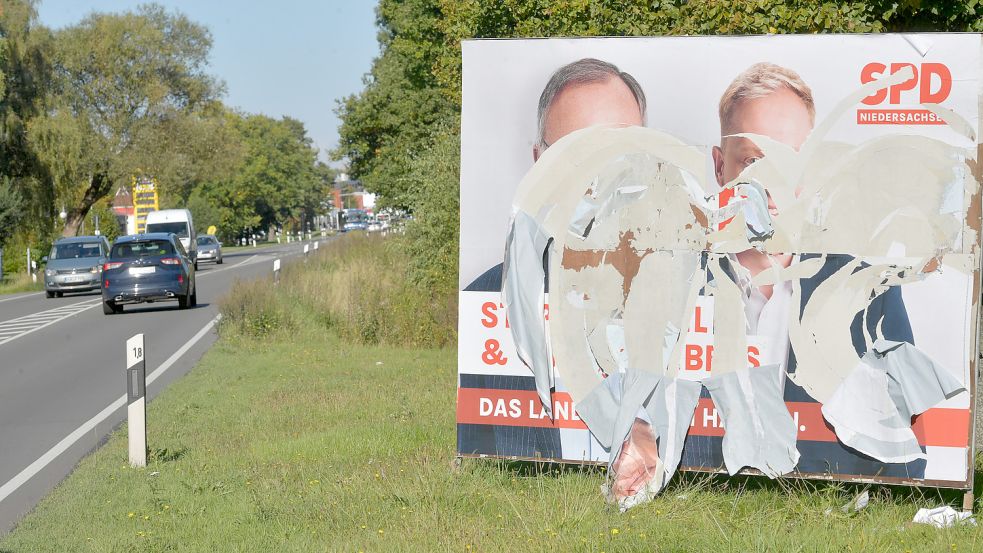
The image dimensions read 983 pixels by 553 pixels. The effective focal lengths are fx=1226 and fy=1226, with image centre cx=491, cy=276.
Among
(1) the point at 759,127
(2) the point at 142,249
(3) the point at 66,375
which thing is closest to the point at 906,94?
(1) the point at 759,127

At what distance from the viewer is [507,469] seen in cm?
773

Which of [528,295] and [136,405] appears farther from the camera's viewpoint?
[136,405]

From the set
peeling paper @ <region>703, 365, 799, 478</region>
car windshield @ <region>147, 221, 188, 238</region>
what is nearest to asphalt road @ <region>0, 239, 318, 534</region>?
peeling paper @ <region>703, 365, 799, 478</region>

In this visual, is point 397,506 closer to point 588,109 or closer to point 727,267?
point 727,267

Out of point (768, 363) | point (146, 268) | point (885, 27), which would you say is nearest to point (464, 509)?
point (768, 363)

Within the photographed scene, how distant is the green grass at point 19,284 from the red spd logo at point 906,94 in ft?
134

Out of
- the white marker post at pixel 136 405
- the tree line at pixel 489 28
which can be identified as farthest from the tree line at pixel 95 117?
the white marker post at pixel 136 405

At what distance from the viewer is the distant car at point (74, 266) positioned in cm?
3716

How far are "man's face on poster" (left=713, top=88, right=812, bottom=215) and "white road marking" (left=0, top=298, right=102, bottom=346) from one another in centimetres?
1769

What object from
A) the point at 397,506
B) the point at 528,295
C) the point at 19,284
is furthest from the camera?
the point at 19,284

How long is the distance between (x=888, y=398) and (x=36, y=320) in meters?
24.0

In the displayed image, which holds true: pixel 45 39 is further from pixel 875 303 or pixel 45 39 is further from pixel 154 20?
pixel 875 303

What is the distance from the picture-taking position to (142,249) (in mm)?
27125

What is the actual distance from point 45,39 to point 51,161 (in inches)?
192
